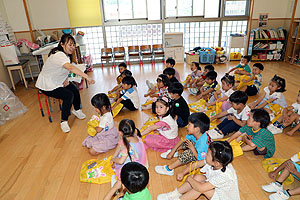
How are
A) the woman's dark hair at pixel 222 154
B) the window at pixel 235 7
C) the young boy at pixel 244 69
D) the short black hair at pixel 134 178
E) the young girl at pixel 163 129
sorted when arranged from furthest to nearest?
1. the window at pixel 235 7
2. the young boy at pixel 244 69
3. the young girl at pixel 163 129
4. the woman's dark hair at pixel 222 154
5. the short black hair at pixel 134 178

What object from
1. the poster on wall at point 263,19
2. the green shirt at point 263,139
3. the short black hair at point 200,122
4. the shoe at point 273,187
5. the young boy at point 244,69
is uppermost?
the poster on wall at point 263,19

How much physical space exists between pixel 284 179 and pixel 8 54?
19.0 feet

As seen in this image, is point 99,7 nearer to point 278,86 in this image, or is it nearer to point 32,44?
point 32,44

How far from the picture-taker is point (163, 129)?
2.58m

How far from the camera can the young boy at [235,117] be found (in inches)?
110

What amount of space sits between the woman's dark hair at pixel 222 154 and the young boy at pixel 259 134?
0.90 m

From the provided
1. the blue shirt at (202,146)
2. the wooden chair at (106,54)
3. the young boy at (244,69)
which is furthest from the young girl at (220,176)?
the wooden chair at (106,54)

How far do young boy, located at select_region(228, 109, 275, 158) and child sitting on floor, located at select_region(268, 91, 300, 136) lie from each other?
0.73m

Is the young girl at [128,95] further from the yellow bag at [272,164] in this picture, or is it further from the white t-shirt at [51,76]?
the yellow bag at [272,164]

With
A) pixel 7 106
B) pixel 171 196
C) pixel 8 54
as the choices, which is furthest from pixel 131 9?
pixel 171 196

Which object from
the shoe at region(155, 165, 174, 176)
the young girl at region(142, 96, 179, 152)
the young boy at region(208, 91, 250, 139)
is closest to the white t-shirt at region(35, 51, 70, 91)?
the young girl at region(142, 96, 179, 152)

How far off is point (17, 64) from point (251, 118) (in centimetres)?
527

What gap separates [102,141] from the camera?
2668 millimetres

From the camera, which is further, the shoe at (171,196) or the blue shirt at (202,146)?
the blue shirt at (202,146)
